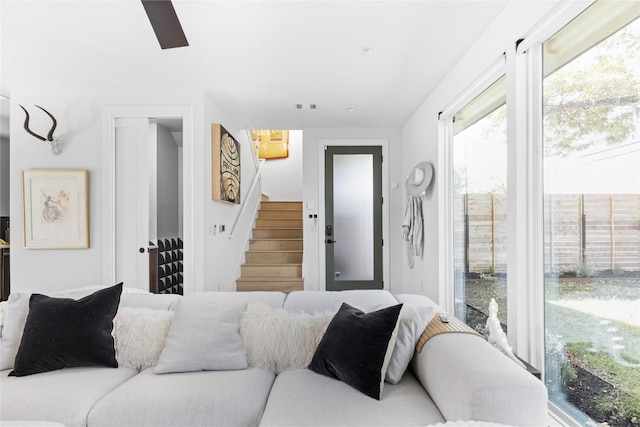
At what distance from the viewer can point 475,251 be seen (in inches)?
122

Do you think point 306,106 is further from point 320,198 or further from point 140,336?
point 140,336

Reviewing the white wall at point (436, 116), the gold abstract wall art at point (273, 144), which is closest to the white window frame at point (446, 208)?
the white wall at point (436, 116)

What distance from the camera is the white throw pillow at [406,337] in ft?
6.00

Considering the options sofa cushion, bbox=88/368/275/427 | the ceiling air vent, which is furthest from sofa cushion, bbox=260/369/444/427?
the ceiling air vent

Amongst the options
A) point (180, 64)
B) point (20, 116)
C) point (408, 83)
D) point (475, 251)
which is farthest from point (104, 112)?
point (475, 251)

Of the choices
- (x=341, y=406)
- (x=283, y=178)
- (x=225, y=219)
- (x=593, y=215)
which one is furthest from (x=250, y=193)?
(x=593, y=215)

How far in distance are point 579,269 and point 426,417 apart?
3.29 ft

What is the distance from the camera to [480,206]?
3000 millimetres

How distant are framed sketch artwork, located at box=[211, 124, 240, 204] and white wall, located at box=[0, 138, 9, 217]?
3011 millimetres

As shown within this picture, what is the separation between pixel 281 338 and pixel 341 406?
1.92ft

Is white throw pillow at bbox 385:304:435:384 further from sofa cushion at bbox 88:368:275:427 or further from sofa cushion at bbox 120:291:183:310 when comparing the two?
sofa cushion at bbox 120:291:183:310

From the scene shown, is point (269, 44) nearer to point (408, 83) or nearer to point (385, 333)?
point (408, 83)

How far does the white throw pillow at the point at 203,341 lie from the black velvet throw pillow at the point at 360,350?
0.44 m

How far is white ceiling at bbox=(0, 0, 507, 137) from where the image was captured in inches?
93.7
